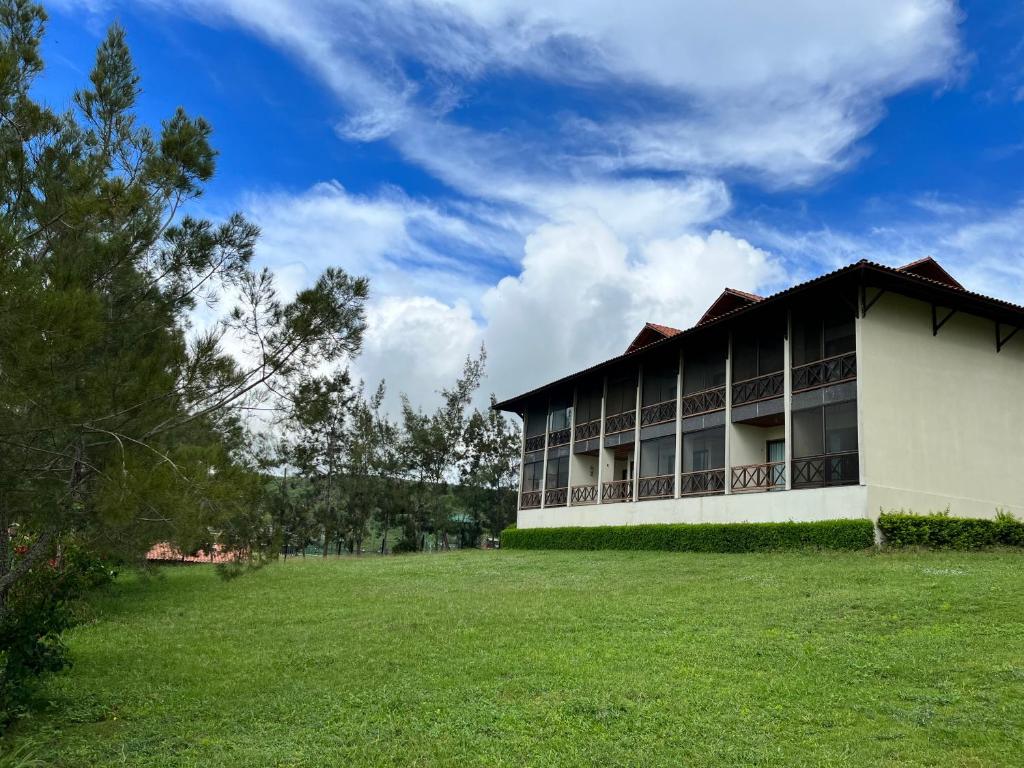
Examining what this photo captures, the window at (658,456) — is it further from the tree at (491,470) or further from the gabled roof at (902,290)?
the tree at (491,470)

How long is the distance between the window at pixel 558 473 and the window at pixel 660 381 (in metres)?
5.85

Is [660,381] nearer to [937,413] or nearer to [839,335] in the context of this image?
[839,335]

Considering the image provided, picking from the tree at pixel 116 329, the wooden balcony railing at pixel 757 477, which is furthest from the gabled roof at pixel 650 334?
the tree at pixel 116 329

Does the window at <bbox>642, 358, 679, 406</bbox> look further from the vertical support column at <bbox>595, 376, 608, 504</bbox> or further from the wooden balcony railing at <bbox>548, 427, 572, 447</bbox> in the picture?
the wooden balcony railing at <bbox>548, 427, 572, 447</bbox>

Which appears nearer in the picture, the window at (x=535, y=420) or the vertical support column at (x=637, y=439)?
the vertical support column at (x=637, y=439)

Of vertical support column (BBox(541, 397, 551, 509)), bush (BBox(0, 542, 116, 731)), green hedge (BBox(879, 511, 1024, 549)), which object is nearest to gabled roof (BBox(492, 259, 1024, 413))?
green hedge (BBox(879, 511, 1024, 549))

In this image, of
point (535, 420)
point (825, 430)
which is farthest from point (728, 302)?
point (535, 420)

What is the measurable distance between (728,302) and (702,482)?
5799 mm

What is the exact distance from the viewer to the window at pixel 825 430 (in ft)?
61.2

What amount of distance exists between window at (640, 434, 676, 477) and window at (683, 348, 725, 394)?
1780 millimetres

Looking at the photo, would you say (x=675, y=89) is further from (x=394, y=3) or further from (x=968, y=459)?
(x=968, y=459)

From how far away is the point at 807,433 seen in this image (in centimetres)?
1997

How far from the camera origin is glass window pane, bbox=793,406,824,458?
1975 cm

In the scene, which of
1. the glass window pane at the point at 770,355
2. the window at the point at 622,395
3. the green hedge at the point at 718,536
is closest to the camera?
the green hedge at the point at 718,536
